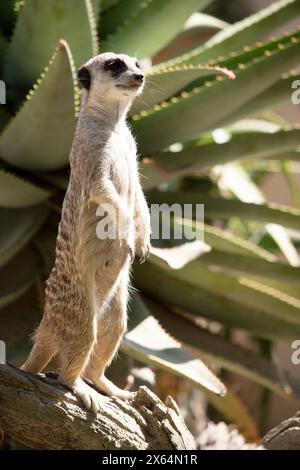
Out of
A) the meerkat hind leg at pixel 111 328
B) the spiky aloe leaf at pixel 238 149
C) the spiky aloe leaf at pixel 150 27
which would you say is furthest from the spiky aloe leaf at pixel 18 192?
the meerkat hind leg at pixel 111 328

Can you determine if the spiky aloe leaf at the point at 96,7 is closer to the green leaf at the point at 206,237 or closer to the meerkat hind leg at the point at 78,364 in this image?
the green leaf at the point at 206,237

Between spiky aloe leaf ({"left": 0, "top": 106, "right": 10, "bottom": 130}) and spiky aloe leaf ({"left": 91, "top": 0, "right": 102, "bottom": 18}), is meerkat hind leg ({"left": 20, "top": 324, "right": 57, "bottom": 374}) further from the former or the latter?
spiky aloe leaf ({"left": 91, "top": 0, "right": 102, "bottom": 18})

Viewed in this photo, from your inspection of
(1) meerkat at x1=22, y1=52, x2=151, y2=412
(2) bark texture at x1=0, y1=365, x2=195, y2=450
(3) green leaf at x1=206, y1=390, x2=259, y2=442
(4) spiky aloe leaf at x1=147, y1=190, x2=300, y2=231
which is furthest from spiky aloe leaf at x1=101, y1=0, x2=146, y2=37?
(3) green leaf at x1=206, y1=390, x2=259, y2=442

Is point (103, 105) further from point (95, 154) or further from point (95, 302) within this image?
point (95, 302)

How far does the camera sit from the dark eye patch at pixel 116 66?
8.02 feet

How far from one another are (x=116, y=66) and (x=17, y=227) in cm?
118

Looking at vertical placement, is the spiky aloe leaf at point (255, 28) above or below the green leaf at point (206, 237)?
above

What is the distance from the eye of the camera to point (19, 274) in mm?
3553

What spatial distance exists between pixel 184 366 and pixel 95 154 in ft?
3.16

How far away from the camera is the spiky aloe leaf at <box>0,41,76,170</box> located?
9.88 ft

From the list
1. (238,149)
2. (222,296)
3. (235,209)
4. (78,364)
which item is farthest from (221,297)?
(78,364)

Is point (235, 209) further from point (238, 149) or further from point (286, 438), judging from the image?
point (286, 438)

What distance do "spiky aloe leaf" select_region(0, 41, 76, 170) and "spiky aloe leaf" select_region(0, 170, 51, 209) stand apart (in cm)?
12

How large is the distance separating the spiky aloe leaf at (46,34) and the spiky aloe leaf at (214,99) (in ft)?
1.18
